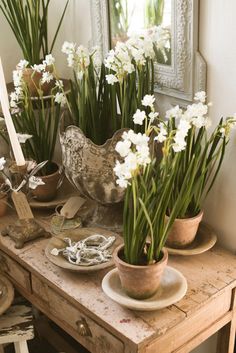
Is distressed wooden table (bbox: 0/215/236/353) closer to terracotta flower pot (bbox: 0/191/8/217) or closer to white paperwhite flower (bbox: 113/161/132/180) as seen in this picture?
terracotta flower pot (bbox: 0/191/8/217)

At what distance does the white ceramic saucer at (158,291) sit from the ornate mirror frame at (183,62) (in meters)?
0.44

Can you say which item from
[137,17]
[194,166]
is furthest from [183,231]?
[137,17]

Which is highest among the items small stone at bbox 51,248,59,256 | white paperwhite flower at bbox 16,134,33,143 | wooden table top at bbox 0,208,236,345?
white paperwhite flower at bbox 16,134,33,143

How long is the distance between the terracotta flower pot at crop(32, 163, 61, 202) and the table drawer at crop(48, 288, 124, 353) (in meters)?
0.34

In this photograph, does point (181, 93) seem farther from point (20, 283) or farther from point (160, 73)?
point (20, 283)

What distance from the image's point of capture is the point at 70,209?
1.46 m

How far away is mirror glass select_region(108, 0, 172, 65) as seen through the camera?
130 centimetres

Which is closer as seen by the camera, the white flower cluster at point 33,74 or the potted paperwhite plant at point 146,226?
the potted paperwhite plant at point 146,226

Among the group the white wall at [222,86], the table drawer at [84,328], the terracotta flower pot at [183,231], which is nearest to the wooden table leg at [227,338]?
the white wall at [222,86]

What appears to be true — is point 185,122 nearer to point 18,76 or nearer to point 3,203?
point 18,76

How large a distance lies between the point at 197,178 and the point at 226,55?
0.95ft

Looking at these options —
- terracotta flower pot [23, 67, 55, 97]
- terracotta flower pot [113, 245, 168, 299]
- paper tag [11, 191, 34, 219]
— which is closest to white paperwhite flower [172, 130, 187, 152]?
terracotta flower pot [113, 245, 168, 299]

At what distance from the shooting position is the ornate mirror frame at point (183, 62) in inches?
48.8

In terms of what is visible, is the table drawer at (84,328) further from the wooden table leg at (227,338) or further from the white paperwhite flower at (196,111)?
the white paperwhite flower at (196,111)
